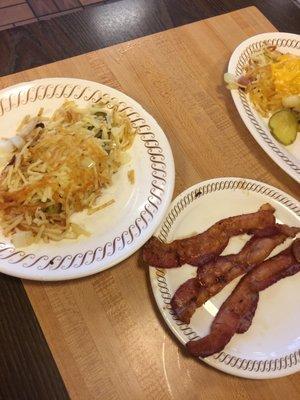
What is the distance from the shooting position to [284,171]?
59.0 inches

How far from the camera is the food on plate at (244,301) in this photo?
1108 millimetres

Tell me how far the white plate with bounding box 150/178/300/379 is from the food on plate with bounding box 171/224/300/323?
31 mm

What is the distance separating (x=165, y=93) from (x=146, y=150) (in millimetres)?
452

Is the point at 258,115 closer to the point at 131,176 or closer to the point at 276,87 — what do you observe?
the point at 276,87

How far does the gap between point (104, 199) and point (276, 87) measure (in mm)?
912

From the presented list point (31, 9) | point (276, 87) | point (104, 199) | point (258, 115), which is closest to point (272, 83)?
point (276, 87)

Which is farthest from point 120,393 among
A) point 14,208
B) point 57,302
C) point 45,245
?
point 14,208

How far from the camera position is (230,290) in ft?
4.13

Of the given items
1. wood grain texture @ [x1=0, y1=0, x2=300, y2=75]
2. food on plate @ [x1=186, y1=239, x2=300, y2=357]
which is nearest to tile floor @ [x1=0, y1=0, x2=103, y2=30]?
wood grain texture @ [x1=0, y1=0, x2=300, y2=75]

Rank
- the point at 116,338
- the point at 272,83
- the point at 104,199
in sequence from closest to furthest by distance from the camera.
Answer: the point at 116,338, the point at 104,199, the point at 272,83

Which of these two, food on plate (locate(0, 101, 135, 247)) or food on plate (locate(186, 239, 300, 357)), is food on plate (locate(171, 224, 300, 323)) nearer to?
food on plate (locate(186, 239, 300, 357))

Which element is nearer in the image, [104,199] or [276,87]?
[104,199]

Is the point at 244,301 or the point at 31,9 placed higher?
the point at 244,301

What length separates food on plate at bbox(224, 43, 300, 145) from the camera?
1657 mm
